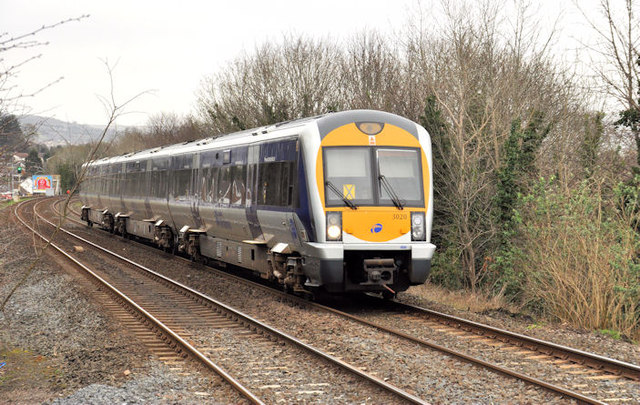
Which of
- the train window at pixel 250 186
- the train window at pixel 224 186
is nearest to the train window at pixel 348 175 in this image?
the train window at pixel 250 186

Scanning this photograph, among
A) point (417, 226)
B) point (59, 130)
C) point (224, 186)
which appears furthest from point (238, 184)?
point (59, 130)

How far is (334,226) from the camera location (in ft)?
37.3

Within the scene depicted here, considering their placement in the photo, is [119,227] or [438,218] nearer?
[438,218]

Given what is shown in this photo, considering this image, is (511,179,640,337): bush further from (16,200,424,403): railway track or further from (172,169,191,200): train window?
(172,169,191,200): train window

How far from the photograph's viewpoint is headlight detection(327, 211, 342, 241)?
11.4 m

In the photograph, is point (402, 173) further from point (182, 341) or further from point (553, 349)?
point (182, 341)

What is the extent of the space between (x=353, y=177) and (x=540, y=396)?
18.1 ft

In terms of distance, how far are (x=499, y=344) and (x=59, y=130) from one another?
19.2ft

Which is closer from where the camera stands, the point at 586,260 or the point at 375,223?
the point at 375,223

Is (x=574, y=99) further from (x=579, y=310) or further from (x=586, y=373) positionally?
(x=586, y=373)

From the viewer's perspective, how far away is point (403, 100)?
95.9 ft

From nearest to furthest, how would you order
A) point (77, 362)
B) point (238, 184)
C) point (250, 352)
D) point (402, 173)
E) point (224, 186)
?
1. point (77, 362)
2. point (250, 352)
3. point (402, 173)
4. point (238, 184)
5. point (224, 186)

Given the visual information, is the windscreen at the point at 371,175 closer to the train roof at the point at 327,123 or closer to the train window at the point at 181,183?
the train roof at the point at 327,123

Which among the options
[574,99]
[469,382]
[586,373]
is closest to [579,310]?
[586,373]
